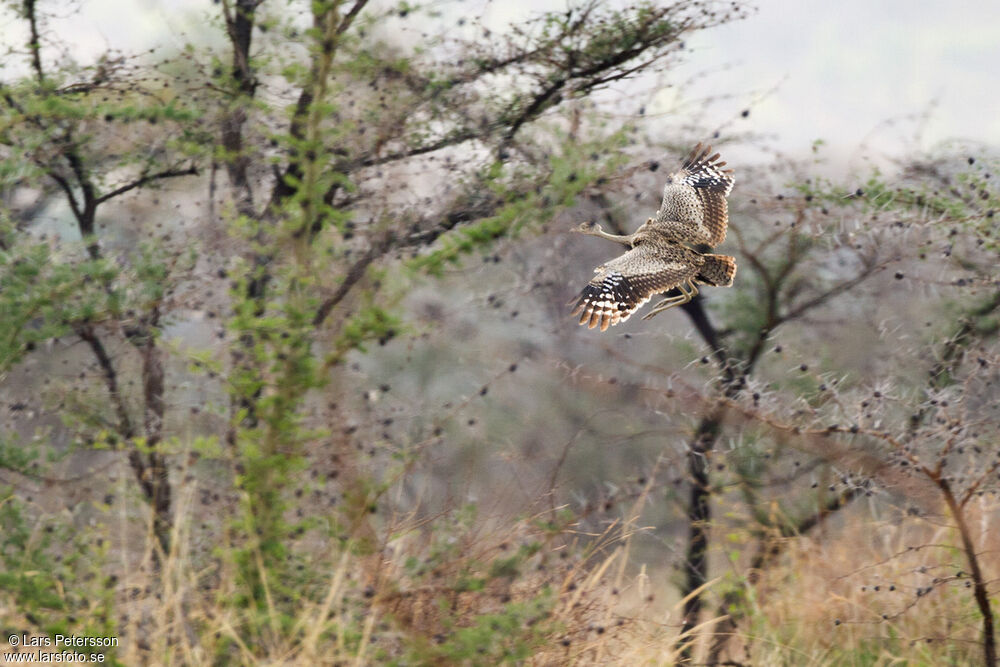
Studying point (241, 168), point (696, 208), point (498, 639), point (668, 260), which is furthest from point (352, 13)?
point (498, 639)

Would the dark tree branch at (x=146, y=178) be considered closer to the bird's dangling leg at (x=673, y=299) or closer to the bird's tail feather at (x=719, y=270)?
the bird's dangling leg at (x=673, y=299)

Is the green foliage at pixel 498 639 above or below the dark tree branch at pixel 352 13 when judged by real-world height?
below

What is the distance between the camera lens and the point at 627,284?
374 cm

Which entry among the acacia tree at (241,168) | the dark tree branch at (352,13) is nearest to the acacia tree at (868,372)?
the acacia tree at (241,168)

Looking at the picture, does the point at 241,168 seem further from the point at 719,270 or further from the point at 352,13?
the point at 719,270

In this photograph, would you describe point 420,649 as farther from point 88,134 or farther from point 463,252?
point 88,134

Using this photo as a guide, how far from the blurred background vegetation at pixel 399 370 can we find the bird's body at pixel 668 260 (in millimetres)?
432

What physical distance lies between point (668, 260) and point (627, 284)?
252 mm

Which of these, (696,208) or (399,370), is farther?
(399,370)

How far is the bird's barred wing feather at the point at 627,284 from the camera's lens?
3666 millimetres

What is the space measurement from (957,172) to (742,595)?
2.55 m

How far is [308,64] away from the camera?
5.47 m

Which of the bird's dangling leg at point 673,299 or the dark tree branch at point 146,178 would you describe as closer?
the bird's dangling leg at point 673,299

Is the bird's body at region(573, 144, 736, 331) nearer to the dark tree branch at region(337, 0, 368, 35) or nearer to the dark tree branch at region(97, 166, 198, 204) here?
the dark tree branch at region(337, 0, 368, 35)
